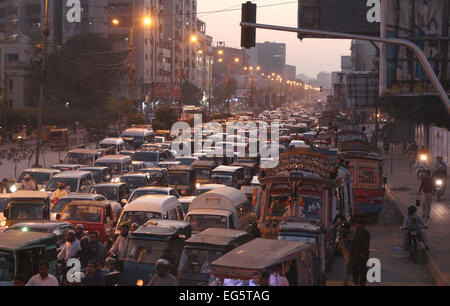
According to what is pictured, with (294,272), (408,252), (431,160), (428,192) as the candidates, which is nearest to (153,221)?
(294,272)

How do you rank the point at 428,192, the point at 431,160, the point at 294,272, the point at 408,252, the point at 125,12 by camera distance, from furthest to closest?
1. the point at 125,12
2. the point at 431,160
3. the point at 428,192
4. the point at 408,252
5. the point at 294,272

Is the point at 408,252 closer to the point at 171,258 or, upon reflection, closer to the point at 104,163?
the point at 171,258

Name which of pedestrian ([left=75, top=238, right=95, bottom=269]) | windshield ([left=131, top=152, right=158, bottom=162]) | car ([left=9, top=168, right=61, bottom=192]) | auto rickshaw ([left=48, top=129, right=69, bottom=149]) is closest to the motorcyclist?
pedestrian ([left=75, top=238, right=95, bottom=269])

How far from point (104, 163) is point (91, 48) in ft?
222

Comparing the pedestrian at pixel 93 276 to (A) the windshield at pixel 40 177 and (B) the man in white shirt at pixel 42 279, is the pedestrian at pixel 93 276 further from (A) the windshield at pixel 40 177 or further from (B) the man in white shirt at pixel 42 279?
(A) the windshield at pixel 40 177

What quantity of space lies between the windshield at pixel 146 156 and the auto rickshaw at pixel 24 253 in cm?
2374

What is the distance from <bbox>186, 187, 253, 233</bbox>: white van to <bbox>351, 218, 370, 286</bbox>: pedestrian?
16.4 feet

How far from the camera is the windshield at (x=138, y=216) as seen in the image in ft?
59.6

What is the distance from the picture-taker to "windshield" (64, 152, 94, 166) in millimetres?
34156

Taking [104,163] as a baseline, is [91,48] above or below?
above

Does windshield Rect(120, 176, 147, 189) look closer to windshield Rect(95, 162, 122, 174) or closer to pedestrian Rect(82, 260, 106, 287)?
windshield Rect(95, 162, 122, 174)

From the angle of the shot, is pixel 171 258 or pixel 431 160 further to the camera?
pixel 431 160

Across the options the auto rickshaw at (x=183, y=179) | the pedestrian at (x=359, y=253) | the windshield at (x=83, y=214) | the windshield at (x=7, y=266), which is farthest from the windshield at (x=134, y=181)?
the windshield at (x=7, y=266)

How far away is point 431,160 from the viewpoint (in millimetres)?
49375
